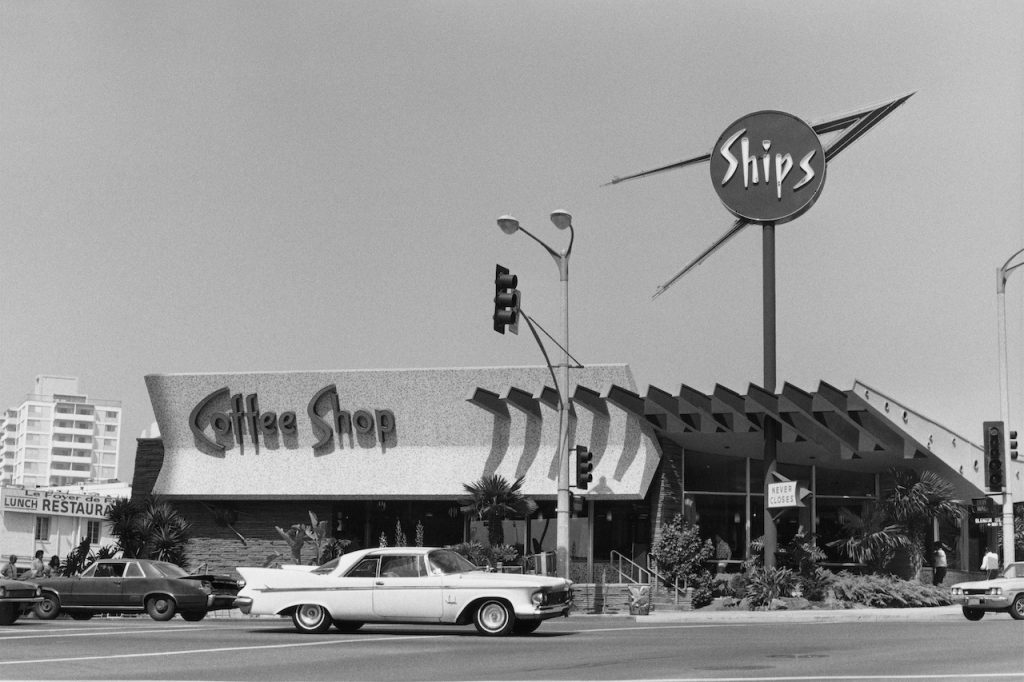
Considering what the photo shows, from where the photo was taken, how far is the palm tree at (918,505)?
3619 cm

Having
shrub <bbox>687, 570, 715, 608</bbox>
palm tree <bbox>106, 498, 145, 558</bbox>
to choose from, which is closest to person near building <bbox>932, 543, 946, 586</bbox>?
shrub <bbox>687, 570, 715, 608</bbox>

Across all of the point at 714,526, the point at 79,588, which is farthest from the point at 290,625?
the point at 714,526

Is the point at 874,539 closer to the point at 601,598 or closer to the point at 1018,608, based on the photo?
the point at 601,598

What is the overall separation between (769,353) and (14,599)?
19729 millimetres

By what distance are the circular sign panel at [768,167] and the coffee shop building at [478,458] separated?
5646 mm

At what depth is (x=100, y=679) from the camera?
13336mm

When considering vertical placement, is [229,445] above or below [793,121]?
below

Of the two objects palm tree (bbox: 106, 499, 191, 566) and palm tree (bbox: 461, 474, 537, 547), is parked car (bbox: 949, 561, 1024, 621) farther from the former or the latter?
palm tree (bbox: 106, 499, 191, 566)

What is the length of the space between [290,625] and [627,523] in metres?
15.3

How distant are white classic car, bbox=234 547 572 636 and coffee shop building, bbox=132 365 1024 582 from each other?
14.8m

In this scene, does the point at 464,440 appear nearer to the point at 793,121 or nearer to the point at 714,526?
the point at 714,526

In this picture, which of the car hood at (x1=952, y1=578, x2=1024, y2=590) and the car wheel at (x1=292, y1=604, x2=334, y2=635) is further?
the car hood at (x1=952, y1=578, x2=1024, y2=590)

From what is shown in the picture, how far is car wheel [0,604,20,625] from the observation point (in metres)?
24.3

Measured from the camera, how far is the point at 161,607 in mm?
26062
